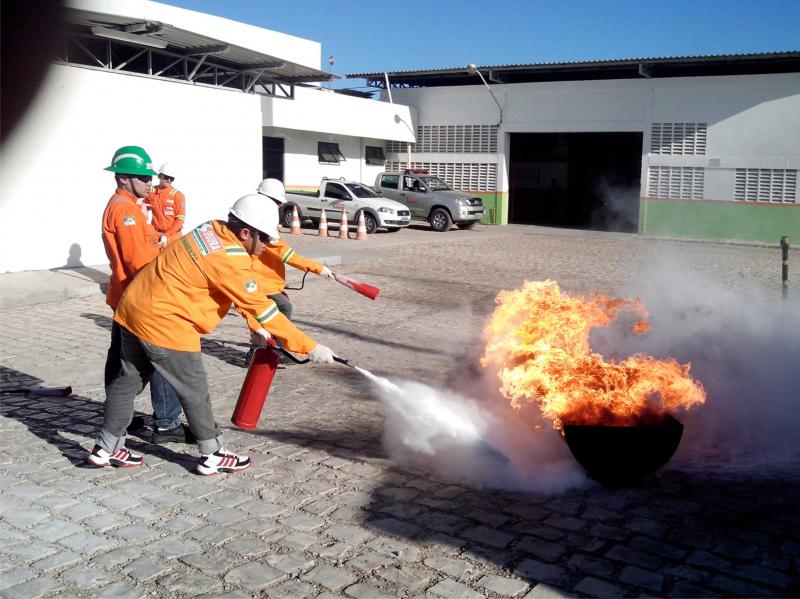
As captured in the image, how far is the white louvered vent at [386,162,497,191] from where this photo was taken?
102 ft

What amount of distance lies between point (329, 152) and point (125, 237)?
954 inches

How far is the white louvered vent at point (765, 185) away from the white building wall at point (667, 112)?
7.9 inches

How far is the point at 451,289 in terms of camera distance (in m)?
13.7

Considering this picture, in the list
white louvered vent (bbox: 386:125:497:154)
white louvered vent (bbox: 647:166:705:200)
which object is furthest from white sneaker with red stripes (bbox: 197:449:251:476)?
white louvered vent (bbox: 386:125:497:154)

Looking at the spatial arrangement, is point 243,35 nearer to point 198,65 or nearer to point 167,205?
point 198,65

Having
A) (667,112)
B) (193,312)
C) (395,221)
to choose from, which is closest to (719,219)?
(667,112)

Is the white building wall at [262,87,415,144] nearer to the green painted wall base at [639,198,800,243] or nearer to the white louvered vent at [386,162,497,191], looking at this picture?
the white louvered vent at [386,162,497,191]

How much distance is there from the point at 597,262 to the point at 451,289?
239 inches

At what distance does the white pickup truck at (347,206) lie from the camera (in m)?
24.0

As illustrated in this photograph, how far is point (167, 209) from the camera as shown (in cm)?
974

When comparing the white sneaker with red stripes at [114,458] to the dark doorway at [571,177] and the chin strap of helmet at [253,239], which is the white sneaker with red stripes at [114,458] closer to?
the chin strap of helmet at [253,239]

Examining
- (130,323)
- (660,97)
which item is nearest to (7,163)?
(130,323)

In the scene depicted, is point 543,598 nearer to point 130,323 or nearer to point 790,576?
point 790,576

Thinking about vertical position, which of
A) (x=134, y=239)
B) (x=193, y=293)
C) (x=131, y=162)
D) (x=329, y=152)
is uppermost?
(x=329, y=152)
